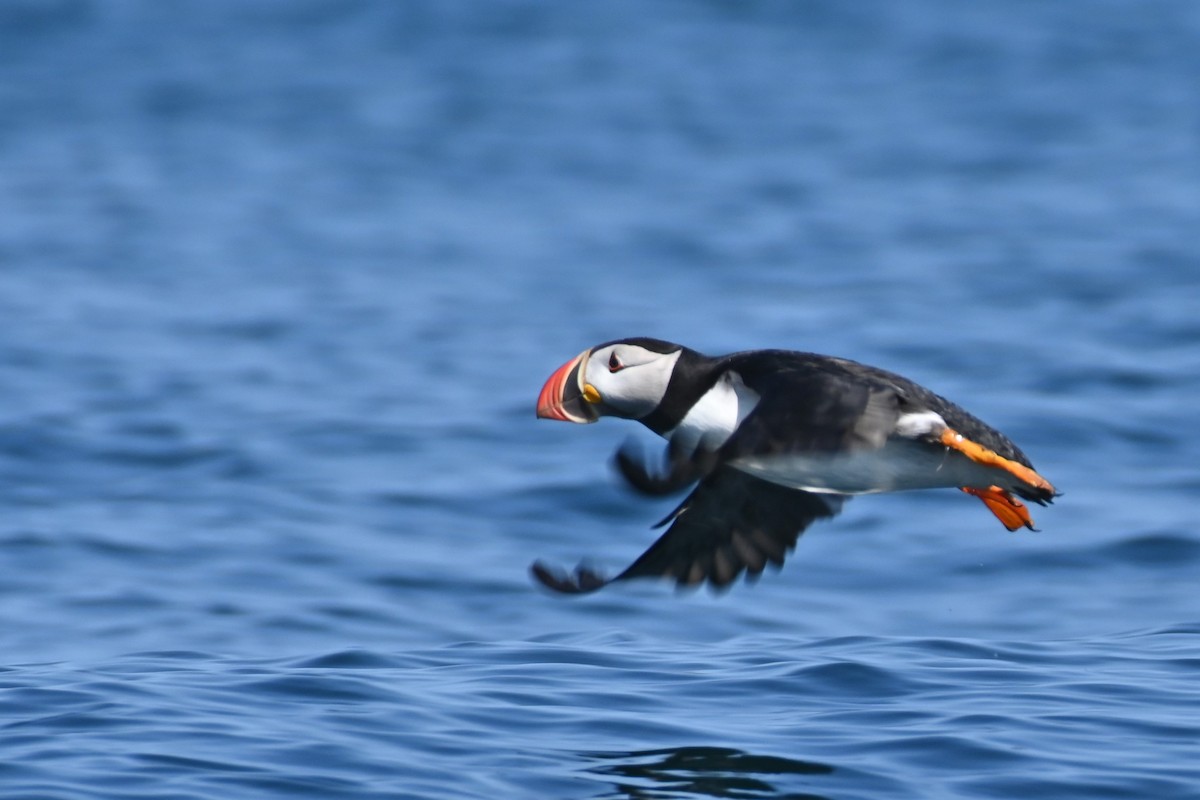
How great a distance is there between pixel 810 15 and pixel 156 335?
42.7ft

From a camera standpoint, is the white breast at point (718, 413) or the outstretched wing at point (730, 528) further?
the outstretched wing at point (730, 528)

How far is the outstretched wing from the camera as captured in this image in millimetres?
6113

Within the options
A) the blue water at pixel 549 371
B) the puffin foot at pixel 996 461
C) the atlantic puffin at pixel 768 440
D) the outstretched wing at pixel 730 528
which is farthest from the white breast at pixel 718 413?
the blue water at pixel 549 371

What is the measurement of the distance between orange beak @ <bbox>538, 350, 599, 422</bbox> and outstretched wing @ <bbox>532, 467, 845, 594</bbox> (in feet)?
1.63

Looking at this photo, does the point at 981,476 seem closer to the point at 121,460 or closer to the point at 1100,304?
the point at 121,460

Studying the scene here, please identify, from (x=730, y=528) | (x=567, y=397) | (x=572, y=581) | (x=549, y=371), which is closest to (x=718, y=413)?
(x=567, y=397)

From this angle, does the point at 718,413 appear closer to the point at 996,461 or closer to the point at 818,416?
the point at 818,416

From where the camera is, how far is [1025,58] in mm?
22938

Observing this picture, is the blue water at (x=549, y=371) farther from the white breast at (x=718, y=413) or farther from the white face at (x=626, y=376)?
the white face at (x=626, y=376)

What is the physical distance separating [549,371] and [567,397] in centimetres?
679

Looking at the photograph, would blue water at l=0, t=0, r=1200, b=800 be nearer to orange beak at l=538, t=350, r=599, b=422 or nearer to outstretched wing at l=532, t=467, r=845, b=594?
outstretched wing at l=532, t=467, r=845, b=594

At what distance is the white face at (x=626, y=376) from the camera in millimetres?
5801

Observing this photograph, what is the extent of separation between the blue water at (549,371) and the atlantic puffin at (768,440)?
1.64 feet

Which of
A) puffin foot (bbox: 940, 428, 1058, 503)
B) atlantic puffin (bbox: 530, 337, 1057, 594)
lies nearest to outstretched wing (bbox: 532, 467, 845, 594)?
atlantic puffin (bbox: 530, 337, 1057, 594)
